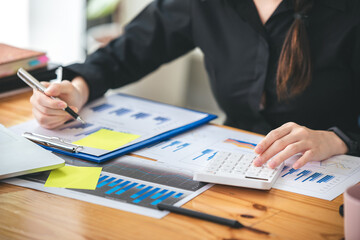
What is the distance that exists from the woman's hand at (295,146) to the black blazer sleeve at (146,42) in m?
0.57

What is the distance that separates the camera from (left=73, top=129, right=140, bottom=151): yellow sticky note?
946 millimetres

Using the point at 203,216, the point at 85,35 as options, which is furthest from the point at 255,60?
the point at 85,35

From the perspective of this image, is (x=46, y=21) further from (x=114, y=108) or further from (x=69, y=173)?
(x=69, y=173)

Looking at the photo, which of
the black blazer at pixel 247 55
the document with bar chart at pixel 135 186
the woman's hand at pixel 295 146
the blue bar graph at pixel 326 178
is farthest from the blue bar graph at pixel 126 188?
the black blazer at pixel 247 55

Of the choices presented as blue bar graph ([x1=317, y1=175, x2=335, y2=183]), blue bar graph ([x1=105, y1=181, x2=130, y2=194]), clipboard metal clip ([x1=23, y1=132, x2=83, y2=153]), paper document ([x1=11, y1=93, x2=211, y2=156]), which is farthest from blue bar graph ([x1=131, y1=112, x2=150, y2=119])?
blue bar graph ([x1=317, y1=175, x2=335, y2=183])

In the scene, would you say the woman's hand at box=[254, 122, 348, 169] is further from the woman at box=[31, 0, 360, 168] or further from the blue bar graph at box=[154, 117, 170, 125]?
the blue bar graph at box=[154, 117, 170, 125]

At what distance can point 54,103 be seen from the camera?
3.35 feet

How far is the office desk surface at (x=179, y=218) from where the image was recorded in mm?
661

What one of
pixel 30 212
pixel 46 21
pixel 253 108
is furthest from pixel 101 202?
pixel 46 21

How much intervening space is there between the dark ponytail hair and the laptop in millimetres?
614

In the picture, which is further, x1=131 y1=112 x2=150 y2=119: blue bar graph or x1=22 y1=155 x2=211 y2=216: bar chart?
x1=131 y1=112 x2=150 y2=119: blue bar graph

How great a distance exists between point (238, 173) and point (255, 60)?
516 mm

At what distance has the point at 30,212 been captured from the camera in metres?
0.71

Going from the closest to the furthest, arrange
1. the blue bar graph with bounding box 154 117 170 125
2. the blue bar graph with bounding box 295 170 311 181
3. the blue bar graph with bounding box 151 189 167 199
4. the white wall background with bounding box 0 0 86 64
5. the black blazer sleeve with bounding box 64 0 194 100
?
the blue bar graph with bounding box 151 189 167 199
the blue bar graph with bounding box 295 170 311 181
the blue bar graph with bounding box 154 117 170 125
the black blazer sleeve with bounding box 64 0 194 100
the white wall background with bounding box 0 0 86 64
